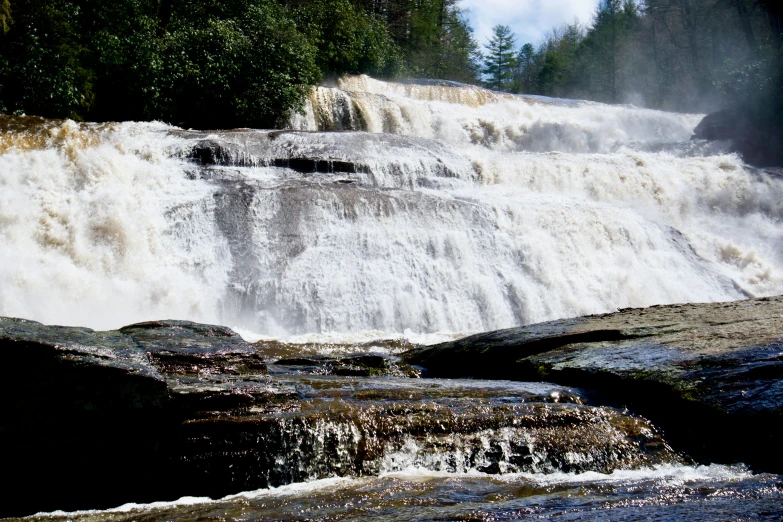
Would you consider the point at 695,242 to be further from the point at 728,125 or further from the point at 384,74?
the point at 384,74

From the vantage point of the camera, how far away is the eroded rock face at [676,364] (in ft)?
15.0

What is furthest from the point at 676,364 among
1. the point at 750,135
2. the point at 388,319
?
the point at 750,135

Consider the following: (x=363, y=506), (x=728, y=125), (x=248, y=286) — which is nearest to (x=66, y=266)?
(x=248, y=286)

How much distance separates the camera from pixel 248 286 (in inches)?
426

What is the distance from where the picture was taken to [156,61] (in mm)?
17406

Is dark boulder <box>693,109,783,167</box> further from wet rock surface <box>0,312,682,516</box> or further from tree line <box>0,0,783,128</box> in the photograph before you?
wet rock surface <box>0,312,682,516</box>

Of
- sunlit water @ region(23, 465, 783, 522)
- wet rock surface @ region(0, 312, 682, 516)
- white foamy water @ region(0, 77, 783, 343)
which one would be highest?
white foamy water @ region(0, 77, 783, 343)

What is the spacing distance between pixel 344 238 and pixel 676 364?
23.5 ft

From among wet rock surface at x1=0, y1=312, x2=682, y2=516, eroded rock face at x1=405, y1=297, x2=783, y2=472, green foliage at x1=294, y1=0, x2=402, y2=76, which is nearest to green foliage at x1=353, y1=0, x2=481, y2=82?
green foliage at x1=294, y1=0, x2=402, y2=76

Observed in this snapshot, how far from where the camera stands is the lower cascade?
3811mm

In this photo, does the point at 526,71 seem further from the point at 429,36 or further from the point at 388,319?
the point at 388,319

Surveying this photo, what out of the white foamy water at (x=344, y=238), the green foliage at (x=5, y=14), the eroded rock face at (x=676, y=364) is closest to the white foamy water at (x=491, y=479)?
the eroded rock face at (x=676, y=364)

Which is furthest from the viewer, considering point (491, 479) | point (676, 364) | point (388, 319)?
point (388, 319)

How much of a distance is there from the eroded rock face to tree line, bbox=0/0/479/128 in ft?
39.0
